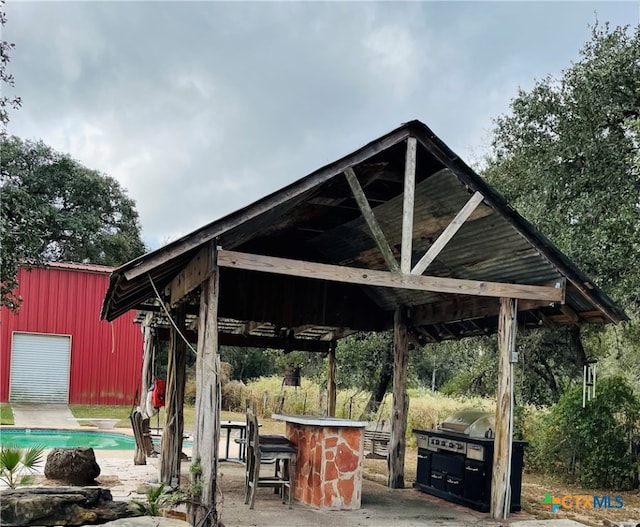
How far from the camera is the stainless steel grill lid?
28.3ft

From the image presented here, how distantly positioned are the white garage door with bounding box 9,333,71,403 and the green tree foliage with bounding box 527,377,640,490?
14421 mm

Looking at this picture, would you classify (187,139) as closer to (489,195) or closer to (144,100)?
(144,100)

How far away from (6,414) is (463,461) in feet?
42.9

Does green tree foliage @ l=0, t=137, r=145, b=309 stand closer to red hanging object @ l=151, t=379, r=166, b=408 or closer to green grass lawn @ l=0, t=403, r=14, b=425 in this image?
green grass lawn @ l=0, t=403, r=14, b=425

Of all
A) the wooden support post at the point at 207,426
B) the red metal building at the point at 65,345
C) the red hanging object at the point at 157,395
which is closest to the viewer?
the wooden support post at the point at 207,426

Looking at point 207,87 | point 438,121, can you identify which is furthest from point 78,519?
point 438,121

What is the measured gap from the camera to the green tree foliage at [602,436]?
11.0m

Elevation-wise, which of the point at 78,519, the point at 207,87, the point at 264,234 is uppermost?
the point at 207,87

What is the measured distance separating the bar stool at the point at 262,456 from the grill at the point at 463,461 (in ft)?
6.82

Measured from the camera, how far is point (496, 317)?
31.7 ft

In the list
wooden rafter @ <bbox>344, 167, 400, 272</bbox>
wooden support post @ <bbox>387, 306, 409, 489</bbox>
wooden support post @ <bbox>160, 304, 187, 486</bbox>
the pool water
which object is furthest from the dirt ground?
the pool water

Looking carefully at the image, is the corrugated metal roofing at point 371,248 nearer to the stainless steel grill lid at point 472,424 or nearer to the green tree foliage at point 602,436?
the stainless steel grill lid at point 472,424

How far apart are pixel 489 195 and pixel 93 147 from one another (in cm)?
2408

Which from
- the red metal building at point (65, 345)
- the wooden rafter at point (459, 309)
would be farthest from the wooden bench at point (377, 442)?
the red metal building at point (65, 345)
